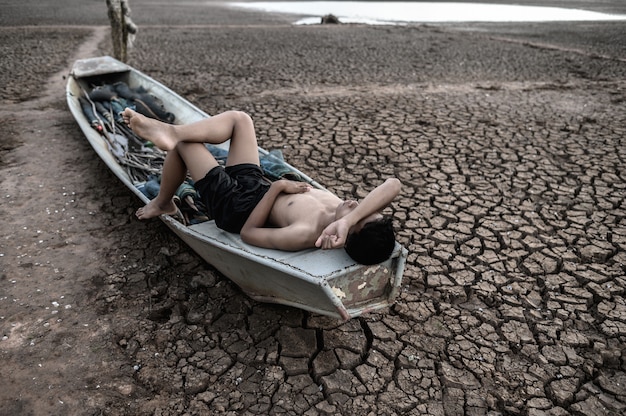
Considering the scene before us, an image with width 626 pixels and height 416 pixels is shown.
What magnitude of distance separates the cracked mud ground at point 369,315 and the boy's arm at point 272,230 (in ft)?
1.56

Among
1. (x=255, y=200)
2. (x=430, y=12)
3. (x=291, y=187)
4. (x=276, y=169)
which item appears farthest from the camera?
(x=430, y=12)

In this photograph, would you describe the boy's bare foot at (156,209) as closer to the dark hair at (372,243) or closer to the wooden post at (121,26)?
the dark hair at (372,243)

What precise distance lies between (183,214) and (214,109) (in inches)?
133

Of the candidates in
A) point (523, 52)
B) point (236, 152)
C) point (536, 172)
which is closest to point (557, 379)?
point (236, 152)

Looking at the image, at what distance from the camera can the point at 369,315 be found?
2861mm

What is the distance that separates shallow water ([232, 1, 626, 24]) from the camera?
18.2m

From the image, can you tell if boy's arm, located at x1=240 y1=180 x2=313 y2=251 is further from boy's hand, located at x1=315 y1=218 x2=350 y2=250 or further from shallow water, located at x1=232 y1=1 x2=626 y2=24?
shallow water, located at x1=232 y1=1 x2=626 y2=24

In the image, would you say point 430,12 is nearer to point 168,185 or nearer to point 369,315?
point 168,185

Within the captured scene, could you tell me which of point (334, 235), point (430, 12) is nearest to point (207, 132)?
point (334, 235)

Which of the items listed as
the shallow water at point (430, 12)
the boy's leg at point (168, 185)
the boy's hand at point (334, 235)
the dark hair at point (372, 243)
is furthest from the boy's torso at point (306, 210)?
the shallow water at point (430, 12)

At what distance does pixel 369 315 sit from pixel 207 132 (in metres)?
1.54

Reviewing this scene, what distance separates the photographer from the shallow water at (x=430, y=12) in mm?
18156

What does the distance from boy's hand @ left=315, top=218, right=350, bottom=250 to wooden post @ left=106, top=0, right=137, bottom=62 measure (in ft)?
22.8

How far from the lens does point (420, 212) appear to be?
3.96 metres
